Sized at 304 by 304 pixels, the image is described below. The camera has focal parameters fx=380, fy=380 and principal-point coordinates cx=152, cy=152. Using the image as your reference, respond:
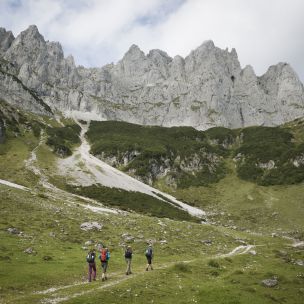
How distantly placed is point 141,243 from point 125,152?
123 meters

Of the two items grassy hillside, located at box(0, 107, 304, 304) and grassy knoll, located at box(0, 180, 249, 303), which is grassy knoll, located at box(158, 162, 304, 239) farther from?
grassy knoll, located at box(0, 180, 249, 303)

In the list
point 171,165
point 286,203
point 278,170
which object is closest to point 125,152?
point 171,165

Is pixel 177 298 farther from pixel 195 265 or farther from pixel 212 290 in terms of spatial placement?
pixel 195 265

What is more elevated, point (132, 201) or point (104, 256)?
point (132, 201)

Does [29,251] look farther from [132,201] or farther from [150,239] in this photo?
[132,201]

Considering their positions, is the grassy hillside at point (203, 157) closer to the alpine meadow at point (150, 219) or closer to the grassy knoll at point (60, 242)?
the alpine meadow at point (150, 219)

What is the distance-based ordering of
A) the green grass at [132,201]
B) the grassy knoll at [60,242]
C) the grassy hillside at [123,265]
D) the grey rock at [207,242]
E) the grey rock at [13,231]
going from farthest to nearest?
1. the green grass at [132,201]
2. the grey rock at [207,242]
3. the grey rock at [13,231]
4. the grassy knoll at [60,242]
5. the grassy hillside at [123,265]

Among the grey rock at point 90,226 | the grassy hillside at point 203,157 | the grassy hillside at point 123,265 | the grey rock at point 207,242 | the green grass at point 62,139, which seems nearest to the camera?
the grassy hillside at point 123,265

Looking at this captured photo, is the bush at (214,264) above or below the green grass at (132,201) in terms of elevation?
below

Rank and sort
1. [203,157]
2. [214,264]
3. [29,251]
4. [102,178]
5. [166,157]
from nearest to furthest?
[29,251] → [214,264] → [102,178] → [166,157] → [203,157]

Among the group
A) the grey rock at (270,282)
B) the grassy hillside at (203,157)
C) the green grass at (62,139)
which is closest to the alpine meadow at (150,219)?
the grey rock at (270,282)

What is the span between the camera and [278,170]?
149250 millimetres

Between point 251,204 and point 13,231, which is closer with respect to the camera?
point 13,231

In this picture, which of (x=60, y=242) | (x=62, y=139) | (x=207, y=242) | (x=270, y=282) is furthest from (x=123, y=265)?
(x=62, y=139)
